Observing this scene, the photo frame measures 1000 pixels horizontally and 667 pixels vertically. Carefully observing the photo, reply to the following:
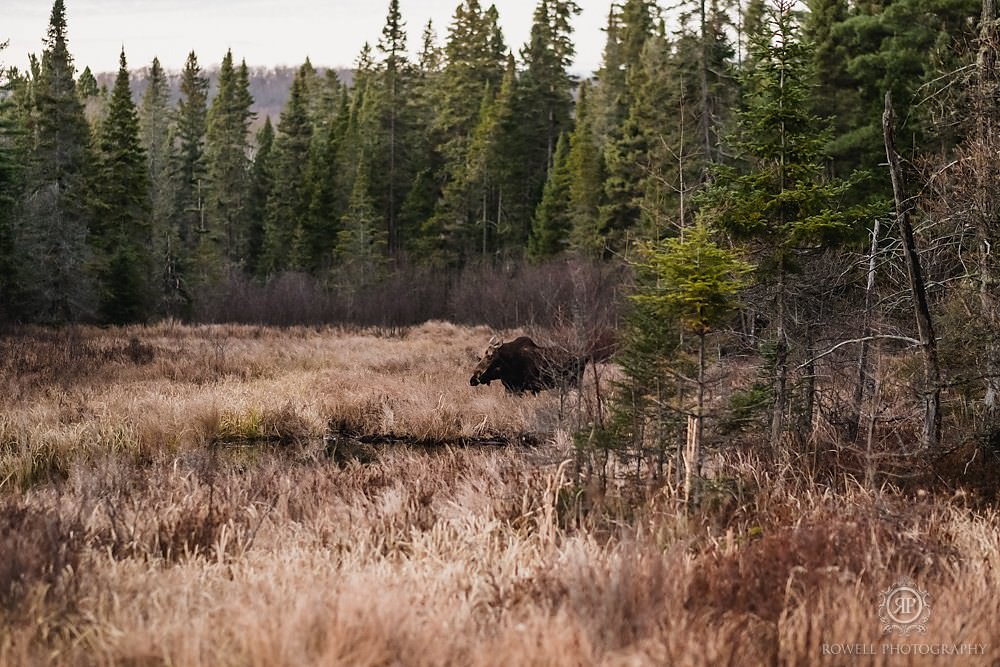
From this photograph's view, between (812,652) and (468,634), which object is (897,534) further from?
(468,634)

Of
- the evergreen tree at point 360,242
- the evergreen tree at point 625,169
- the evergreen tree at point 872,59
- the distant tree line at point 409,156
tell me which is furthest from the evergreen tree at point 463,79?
the evergreen tree at point 872,59

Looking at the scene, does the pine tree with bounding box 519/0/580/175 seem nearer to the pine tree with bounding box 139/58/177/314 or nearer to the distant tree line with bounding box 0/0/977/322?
the distant tree line with bounding box 0/0/977/322

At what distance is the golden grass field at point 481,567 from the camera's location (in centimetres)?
315

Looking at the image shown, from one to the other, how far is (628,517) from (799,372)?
5.03m

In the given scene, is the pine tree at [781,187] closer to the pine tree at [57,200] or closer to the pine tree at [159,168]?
the pine tree at [57,200]

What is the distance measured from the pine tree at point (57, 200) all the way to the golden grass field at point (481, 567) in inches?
887

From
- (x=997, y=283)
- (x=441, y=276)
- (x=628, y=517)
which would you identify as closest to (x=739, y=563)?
(x=628, y=517)

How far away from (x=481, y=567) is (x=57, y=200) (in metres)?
32.8

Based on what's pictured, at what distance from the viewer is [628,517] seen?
5.80 metres

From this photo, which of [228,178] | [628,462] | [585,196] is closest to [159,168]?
[228,178]

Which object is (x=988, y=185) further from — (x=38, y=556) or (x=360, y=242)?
(x=360, y=242)

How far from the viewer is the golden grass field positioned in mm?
3146

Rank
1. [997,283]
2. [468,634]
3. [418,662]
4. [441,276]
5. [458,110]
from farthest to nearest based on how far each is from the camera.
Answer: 1. [458,110]
2. [441,276]
3. [997,283]
4. [468,634]
5. [418,662]

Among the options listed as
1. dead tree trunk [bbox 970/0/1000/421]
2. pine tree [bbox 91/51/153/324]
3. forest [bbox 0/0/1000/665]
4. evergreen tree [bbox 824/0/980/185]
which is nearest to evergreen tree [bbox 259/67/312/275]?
pine tree [bbox 91/51/153/324]
